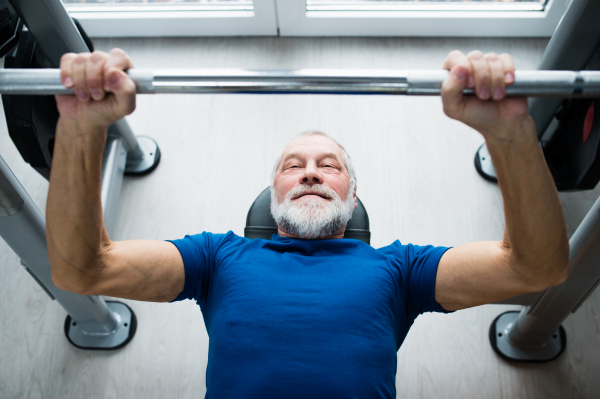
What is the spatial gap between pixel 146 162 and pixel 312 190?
3.20 ft

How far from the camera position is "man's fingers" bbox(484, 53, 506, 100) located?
83 centimetres

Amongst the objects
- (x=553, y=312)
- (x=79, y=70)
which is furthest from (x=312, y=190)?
(x=553, y=312)

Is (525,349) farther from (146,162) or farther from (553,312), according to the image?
(146,162)

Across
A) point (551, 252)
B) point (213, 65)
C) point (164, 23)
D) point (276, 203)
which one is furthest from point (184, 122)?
point (551, 252)

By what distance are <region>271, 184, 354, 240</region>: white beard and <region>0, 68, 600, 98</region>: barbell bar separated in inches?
16.5

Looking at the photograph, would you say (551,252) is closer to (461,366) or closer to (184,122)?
(461,366)

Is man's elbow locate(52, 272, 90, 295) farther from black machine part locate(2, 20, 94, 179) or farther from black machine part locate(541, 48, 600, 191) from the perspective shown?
black machine part locate(541, 48, 600, 191)

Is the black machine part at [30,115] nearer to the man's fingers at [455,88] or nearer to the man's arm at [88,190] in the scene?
the man's arm at [88,190]

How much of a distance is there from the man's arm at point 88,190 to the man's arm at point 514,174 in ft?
2.00

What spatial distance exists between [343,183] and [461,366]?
2.50 feet

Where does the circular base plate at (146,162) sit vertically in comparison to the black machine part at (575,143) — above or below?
below

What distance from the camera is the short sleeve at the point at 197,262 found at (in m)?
1.16

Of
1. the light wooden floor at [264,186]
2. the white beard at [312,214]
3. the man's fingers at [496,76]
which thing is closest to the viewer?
the man's fingers at [496,76]

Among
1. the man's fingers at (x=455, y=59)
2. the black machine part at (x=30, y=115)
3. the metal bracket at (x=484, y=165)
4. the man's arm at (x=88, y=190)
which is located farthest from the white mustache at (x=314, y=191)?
the metal bracket at (x=484, y=165)
